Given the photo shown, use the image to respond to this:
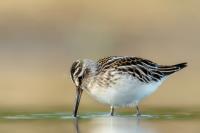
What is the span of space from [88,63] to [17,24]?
11999 millimetres

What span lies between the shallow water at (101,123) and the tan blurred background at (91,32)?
24.2ft

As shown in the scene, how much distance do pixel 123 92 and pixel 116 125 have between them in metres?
1.53

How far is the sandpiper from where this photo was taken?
19.5 meters

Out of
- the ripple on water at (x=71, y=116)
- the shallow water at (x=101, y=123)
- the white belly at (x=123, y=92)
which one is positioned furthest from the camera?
the white belly at (x=123, y=92)

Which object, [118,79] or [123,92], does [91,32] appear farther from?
[123,92]

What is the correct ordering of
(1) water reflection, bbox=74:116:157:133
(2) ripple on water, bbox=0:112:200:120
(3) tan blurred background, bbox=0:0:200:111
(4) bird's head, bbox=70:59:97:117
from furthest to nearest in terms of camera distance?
(3) tan blurred background, bbox=0:0:200:111, (4) bird's head, bbox=70:59:97:117, (2) ripple on water, bbox=0:112:200:120, (1) water reflection, bbox=74:116:157:133

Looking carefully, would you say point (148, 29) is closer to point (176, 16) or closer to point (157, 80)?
point (176, 16)

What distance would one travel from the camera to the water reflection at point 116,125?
1723 cm

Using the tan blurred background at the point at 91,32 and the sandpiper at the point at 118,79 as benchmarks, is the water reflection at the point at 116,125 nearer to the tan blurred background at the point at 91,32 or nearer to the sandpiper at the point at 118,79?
the sandpiper at the point at 118,79

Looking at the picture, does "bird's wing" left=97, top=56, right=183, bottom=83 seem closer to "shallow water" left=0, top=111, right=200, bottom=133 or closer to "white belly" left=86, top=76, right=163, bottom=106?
"white belly" left=86, top=76, right=163, bottom=106

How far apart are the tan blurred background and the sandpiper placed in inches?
266

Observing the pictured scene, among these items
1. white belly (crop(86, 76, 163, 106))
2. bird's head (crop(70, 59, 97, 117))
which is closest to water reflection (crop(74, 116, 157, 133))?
white belly (crop(86, 76, 163, 106))

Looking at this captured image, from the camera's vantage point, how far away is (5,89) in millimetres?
24562

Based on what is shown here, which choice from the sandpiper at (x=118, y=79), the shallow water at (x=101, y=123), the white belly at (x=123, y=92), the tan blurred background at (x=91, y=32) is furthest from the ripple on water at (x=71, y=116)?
the tan blurred background at (x=91, y=32)
